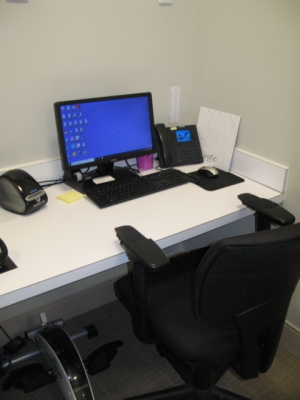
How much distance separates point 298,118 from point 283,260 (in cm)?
73

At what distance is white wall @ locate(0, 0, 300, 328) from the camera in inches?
55.5

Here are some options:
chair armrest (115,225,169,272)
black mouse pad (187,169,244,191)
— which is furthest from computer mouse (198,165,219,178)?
chair armrest (115,225,169,272)

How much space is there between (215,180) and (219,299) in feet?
2.51

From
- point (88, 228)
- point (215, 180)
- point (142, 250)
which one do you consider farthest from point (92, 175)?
point (142, 250)

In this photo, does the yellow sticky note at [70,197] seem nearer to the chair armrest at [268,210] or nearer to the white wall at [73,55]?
the white wall at [73,55]

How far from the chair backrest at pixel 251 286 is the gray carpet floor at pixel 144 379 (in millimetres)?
483

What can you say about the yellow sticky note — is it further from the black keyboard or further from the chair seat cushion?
the chair seat cushion

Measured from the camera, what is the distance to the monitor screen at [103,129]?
1495mm

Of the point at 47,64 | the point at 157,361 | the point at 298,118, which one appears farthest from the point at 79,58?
the point at 157,361

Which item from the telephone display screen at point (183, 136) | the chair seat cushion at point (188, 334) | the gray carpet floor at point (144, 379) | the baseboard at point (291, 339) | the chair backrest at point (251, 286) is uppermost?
the telephone display screen at point (183, 136)

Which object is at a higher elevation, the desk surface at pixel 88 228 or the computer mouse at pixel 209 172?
the computer mouse at pixel 209 172

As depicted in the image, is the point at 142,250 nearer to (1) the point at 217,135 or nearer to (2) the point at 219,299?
(2) the point at 219,299

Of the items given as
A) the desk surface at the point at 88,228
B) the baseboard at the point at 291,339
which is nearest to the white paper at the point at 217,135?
the desk surface at the point at 88,228

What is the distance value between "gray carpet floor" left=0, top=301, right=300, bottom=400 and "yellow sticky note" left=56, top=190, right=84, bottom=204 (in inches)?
31.3
